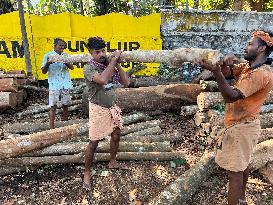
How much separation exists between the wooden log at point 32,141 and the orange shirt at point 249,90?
280cm

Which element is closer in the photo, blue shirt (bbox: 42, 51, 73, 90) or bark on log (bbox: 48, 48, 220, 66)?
bark on log (bbox: 48, 48, 220, 66)

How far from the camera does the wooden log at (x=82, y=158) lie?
16.7 feet

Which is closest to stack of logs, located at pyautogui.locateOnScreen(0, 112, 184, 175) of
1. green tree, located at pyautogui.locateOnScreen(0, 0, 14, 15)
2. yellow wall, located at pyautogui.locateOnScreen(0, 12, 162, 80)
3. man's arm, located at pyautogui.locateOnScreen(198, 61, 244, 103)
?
man's arm, located at pyautogui.locateOnScreen(198, 61, 244, 103)

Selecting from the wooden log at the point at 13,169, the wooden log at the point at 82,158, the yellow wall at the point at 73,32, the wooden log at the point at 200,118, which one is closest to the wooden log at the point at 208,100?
the wooden log at the point at 200,118

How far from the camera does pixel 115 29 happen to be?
10.2 m

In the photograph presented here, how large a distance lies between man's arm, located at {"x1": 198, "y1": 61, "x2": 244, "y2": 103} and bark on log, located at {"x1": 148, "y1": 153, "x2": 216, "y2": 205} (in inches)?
61.4

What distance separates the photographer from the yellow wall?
9.76 meters

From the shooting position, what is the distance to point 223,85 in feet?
10.9

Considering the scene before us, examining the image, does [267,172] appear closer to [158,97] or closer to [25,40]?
[158,97]

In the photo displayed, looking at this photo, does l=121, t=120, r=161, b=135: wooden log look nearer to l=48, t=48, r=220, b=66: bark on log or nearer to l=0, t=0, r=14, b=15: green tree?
l=48, t=48, r=220, b=66: bark on log

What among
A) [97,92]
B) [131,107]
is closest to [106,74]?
[97,92]

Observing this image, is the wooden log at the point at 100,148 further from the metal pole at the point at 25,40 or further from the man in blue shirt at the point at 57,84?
the metal pole at the point at 25,40

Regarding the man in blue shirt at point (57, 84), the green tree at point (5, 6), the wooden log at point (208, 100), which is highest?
the green tree at point (5, 6)

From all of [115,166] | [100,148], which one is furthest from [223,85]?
[100,148]
